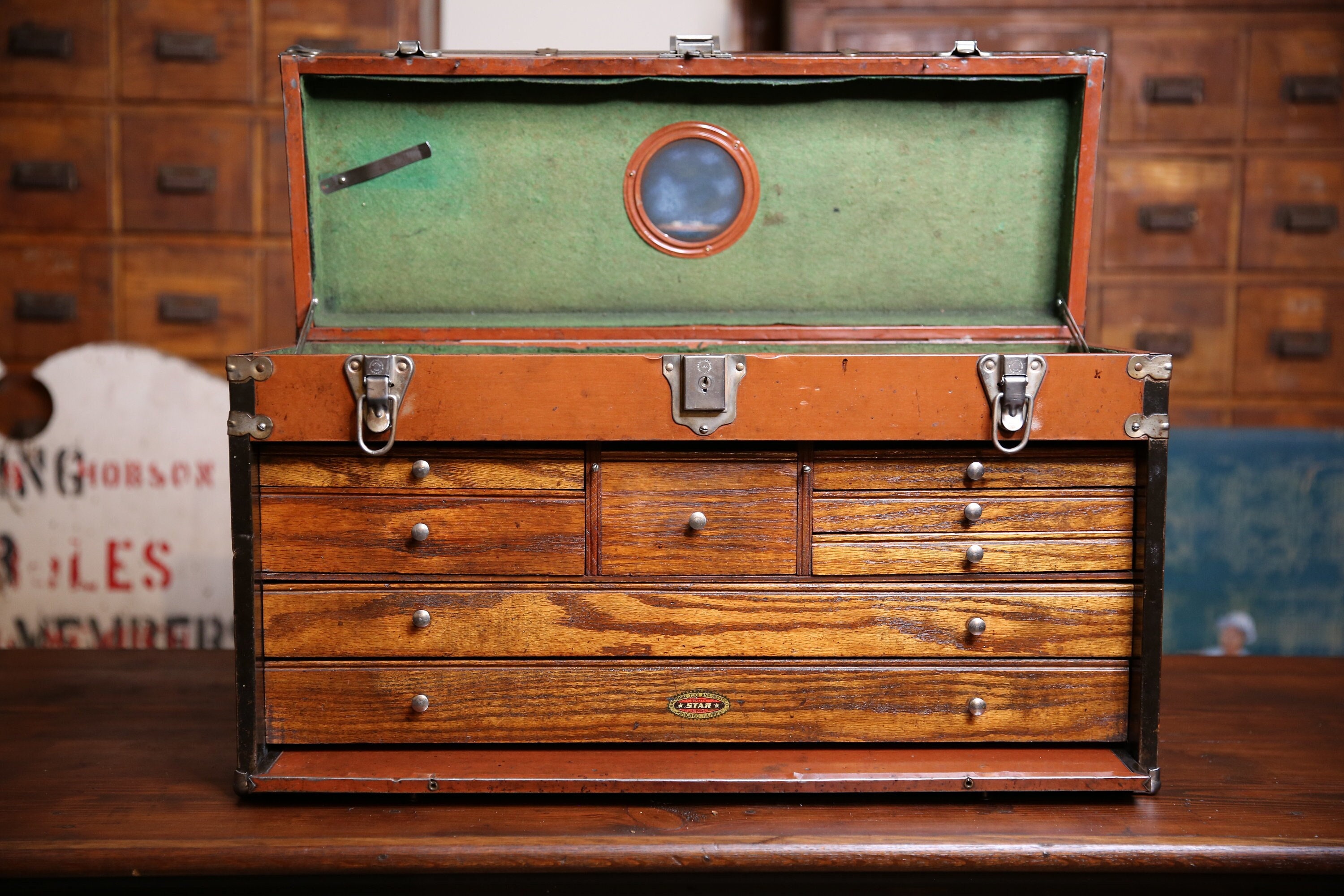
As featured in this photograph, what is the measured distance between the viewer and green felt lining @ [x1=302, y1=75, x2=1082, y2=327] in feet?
6.30

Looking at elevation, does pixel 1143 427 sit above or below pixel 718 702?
above

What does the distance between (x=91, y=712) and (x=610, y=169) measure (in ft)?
4.73

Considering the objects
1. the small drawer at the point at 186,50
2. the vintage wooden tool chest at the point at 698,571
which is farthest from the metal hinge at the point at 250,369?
the small drawer at the point at 186,50

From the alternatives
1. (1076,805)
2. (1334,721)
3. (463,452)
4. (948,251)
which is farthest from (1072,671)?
(463,452)

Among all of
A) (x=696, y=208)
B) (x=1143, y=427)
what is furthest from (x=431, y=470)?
(x=1143, y=427)

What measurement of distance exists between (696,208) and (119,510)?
209cm

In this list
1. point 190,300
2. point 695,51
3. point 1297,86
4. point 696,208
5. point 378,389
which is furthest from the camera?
point 190,300

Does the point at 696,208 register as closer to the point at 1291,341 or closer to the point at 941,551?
the point at 941,551

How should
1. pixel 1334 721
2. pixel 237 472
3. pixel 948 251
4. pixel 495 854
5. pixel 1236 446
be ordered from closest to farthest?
1. pixel 495 854
2. pixel 237 472
3. pixel 1334 721
4. pixel 948 251
5. pixel 1236 446

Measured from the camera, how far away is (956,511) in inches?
62.1

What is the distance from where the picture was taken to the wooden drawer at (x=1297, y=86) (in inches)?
114

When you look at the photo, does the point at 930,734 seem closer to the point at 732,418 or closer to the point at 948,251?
→ the point at 732,418

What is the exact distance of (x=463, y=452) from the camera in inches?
61.4

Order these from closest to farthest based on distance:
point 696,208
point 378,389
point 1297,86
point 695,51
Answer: point 378,389 → point 695,51 → point 696,208 → point 1297,86
